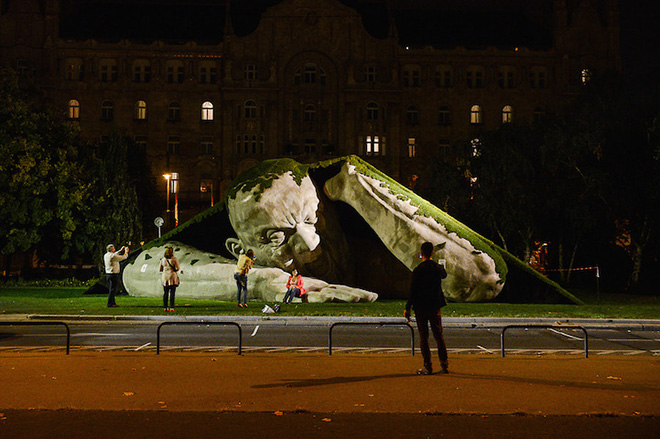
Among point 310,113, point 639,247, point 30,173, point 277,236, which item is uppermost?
point 310,113

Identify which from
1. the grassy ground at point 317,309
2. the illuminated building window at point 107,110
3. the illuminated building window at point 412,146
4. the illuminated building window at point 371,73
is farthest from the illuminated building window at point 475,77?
the grassy ground at point 317,309

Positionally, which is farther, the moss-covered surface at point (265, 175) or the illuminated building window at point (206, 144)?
the illuminated building window at point (206, 144)

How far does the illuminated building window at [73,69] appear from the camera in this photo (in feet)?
246

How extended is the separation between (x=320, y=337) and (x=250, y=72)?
6247 centimetres

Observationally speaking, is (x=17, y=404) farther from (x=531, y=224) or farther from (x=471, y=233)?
(x=531, y=224)

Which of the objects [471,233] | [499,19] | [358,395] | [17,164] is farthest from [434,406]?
[499,19]

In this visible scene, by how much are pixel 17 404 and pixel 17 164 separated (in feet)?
109

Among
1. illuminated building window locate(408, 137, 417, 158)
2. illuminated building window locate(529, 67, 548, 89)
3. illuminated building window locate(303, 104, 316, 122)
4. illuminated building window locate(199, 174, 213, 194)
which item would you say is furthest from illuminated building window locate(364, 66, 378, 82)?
illuminated building window locate(199, 174, 213, 194)

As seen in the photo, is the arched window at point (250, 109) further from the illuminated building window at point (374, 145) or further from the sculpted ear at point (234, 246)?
the sculpted ear at point (234, 246)

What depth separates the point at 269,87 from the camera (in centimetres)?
7394

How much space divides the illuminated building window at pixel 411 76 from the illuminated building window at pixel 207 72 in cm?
2082

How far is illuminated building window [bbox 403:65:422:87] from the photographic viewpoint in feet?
255

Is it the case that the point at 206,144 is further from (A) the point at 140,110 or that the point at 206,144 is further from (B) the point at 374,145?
(B) the point at 374,145

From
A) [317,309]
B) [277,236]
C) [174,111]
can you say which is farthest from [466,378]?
[174,111]
